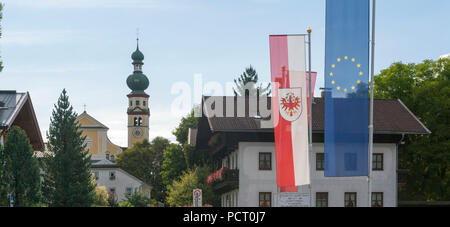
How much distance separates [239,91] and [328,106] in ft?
220

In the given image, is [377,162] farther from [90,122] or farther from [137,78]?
[137,78]

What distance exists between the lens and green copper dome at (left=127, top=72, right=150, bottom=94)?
543 ft

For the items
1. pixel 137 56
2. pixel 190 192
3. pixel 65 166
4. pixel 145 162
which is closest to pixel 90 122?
pixel 145 162

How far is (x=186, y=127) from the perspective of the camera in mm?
70625

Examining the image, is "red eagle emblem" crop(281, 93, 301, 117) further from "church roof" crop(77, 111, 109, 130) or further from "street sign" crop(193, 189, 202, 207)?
"church roof" crop(77, 111, 109, 130)

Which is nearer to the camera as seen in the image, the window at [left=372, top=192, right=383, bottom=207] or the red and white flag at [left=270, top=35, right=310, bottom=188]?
the red and white flag at [left=270, top=35, right=310, bottom=188]

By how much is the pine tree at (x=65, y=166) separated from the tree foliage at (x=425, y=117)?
2323 centimetres

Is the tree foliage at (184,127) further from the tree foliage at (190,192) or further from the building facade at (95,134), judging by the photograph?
the building facade at (95,134)

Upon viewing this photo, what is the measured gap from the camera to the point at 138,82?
547 feet

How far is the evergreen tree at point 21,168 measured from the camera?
3481 centimetres

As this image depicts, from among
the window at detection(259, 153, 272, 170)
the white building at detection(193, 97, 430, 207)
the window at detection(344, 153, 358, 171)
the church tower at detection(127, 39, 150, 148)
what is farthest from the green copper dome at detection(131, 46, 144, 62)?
the window at detection(344, 153, 358, 171)

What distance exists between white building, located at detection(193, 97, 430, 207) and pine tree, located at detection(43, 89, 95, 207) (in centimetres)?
1245

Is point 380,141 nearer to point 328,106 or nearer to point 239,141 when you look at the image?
point 239,141
